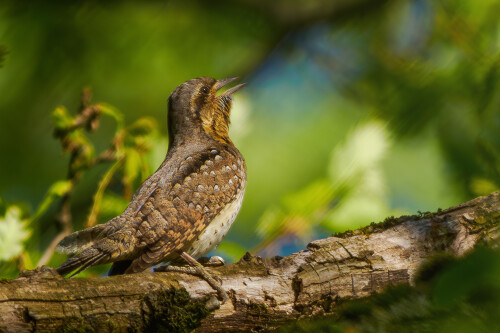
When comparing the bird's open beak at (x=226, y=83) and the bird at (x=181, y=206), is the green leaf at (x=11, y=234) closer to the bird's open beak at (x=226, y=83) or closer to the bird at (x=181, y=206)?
the bird at (x=181, y=206)

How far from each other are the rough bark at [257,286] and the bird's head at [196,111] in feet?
4.19

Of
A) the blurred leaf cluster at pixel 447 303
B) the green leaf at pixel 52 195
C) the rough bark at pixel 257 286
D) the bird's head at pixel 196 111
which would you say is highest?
the bird's head at pixel 196 111

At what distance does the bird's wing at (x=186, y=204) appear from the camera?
2.10 metres

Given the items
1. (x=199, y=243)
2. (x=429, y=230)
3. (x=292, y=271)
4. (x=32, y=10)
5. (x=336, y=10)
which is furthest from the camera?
(x=336, y=10)

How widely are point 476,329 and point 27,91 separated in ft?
9.95

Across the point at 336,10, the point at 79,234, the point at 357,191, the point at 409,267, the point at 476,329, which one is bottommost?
the point at 476,329

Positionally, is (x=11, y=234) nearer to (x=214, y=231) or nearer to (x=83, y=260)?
(x=83, y=260)

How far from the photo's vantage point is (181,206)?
7.38 feet

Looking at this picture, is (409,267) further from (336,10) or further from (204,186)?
(336,10)

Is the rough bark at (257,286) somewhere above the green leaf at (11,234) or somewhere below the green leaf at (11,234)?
below

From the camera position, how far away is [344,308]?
0.70 metres

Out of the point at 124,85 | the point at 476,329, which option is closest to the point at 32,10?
the point at 124,85

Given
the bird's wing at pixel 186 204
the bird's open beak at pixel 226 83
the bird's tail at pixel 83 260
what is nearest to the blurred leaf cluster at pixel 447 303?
the bird's tail at pixel 83 260

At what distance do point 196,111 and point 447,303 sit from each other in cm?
263
